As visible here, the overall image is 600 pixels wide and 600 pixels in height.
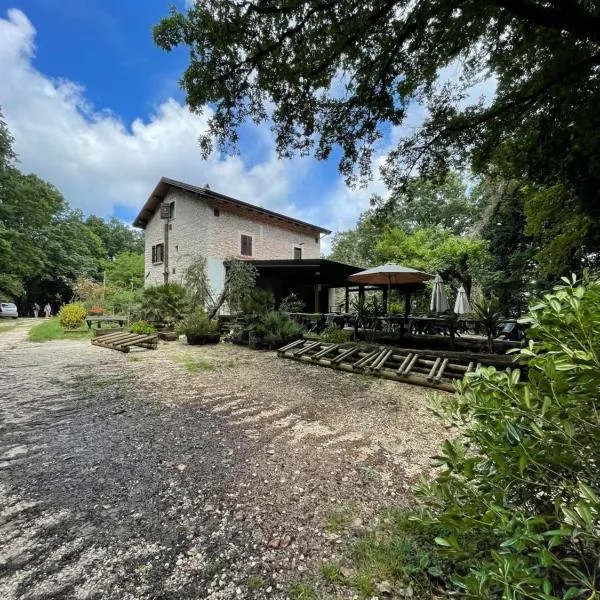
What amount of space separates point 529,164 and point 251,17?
5.92 metres

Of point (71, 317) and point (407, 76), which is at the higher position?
point (407, 76)

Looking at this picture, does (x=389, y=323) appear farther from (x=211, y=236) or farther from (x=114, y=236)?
(x=114, y=236)

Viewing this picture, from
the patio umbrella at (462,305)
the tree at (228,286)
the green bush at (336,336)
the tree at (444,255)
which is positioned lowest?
the green bush at (336,336)

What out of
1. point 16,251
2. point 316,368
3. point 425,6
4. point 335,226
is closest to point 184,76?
point 425,6

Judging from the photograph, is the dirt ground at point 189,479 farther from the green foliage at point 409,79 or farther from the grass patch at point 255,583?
the green foliage at point 409,79

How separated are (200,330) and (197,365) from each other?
11.0 ft

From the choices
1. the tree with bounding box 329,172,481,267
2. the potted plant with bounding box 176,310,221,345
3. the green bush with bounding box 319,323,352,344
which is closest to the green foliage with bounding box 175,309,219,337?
the potted plant with bounding box 176,310,221,345

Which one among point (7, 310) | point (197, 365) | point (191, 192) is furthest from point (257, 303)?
point (7, 310)

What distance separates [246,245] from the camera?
54.9 feet

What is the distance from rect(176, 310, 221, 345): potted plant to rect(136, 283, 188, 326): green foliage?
2.30m

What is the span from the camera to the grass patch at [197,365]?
20.0 feet

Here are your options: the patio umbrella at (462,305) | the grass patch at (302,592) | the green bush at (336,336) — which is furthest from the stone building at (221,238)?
the grass patch at (302,592)

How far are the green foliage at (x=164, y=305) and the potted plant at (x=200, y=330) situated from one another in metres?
2.30

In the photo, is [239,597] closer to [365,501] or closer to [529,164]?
[365,501]
